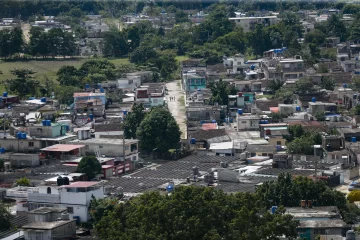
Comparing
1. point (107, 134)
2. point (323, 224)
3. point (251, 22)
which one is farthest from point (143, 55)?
point (323, 224)

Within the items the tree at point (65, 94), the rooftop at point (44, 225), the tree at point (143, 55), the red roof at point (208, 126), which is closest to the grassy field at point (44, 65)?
the tree at point (143, 55)

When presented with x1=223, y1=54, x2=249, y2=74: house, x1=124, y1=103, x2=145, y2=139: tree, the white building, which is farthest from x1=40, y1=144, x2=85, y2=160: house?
x1=223, y1=54, x2=249, y2=74: house

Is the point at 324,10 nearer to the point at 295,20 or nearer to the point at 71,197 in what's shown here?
the point at 295,20

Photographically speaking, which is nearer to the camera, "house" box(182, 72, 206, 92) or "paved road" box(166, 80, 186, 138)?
"paved road" box(166, 80, 186, 138)

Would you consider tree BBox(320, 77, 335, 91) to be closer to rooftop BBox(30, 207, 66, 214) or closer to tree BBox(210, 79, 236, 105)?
tree BBox(210, 79, 236, 105)

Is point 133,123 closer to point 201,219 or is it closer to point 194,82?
point 194,82

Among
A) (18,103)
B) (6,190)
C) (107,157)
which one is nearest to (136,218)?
(6,190)

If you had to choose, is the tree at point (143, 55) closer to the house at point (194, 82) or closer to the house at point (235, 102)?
the house at point (194, 82)
